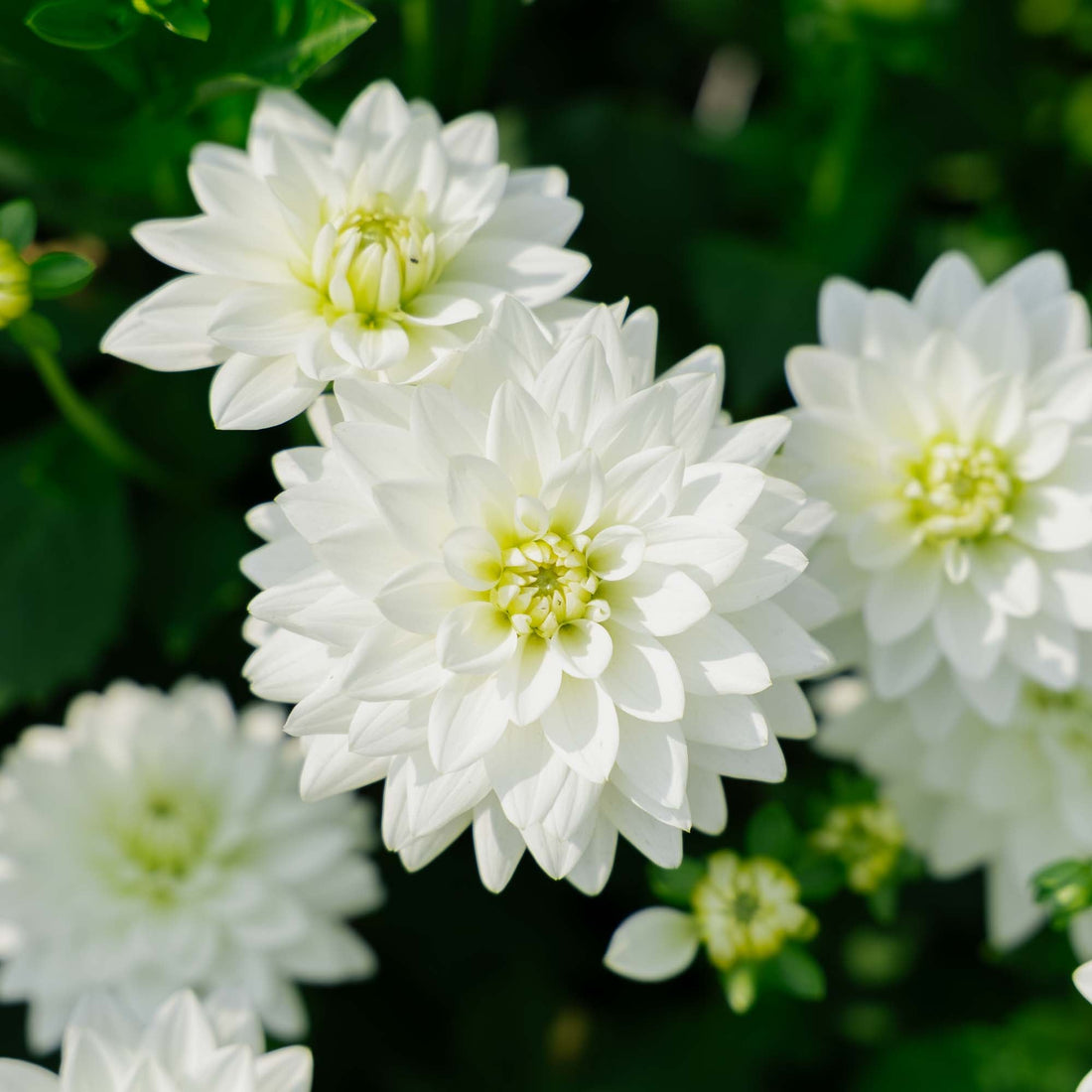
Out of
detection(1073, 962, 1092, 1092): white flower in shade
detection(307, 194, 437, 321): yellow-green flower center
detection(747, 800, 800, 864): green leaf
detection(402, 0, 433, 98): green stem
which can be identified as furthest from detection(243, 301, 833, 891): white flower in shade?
detection(402, 0, 433, 98): green stem

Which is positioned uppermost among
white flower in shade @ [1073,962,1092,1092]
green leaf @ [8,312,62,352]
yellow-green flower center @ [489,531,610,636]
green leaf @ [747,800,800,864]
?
yellow-green flower center @ [489,531,610,636]

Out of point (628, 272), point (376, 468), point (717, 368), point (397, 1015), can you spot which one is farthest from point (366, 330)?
point (397, 1015)

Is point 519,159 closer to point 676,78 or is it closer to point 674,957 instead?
point 676,78

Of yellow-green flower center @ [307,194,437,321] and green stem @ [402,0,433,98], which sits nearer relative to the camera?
yellow-green flower center @ [307,194,437,321]

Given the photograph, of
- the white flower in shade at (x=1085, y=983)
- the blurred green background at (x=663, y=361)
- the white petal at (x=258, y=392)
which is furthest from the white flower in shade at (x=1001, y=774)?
the white petal at (x=258, y=392)

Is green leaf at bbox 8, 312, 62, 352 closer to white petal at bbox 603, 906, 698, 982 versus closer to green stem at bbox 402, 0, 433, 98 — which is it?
green stem at bbox 402, 0, 433, 98

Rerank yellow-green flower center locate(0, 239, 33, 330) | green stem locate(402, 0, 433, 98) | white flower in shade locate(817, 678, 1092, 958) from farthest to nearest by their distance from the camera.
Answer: green stem locate(402, 0, 433, 98), white flower in shade locate(817, 678, 1092, 958), yellow-green flower center locate(0, 239, 33, 330)

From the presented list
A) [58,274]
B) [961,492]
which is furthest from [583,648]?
[58,274]
